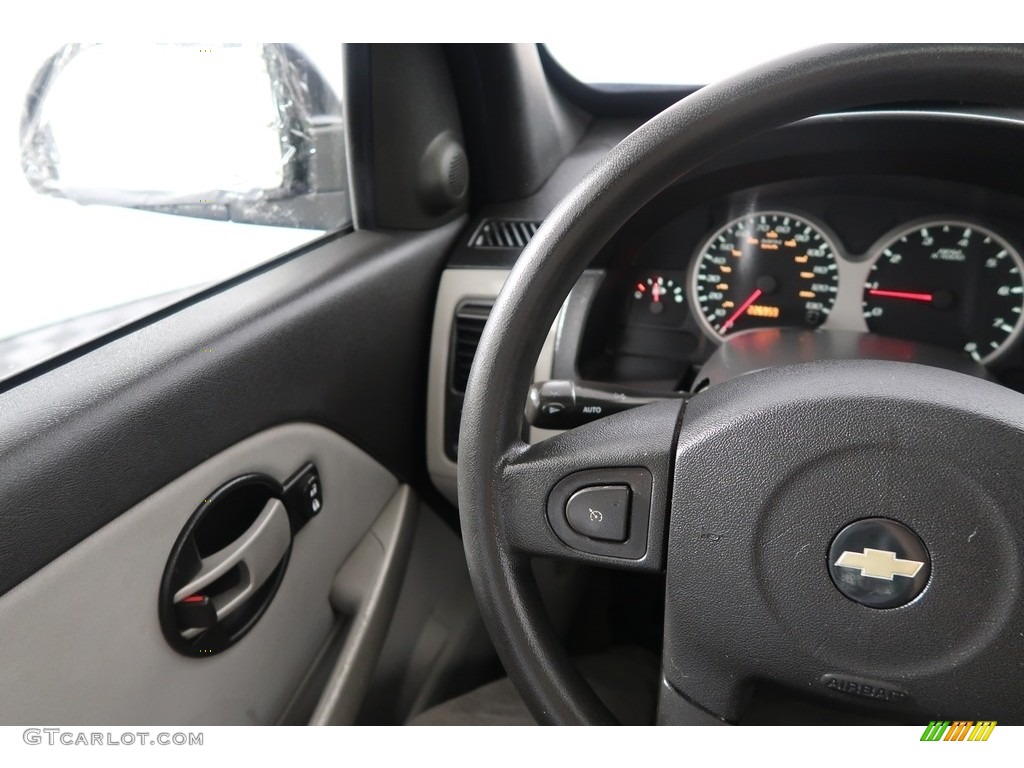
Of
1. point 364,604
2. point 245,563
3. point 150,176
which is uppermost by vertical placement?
point 150,176

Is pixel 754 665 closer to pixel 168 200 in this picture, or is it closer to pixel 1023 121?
pixel 1023 121

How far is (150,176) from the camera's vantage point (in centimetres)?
112

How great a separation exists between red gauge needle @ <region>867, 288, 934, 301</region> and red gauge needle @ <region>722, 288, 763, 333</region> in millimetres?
157

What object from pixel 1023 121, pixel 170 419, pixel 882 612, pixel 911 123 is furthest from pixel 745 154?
pixel 170 419

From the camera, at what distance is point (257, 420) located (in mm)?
976

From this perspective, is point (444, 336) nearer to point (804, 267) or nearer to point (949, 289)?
point (804, 267)

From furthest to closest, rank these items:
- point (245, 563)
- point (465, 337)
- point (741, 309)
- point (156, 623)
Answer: point (465, 337), point (741, 309), point (245, 563), point (156, 623)

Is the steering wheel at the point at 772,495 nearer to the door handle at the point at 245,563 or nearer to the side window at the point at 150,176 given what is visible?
the door handle at the point at 245,563

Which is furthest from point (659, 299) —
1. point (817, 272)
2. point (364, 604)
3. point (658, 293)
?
point (364, 604)

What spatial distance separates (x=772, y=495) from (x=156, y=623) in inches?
26.3

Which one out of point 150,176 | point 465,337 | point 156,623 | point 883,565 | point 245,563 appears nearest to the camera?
point 883,565

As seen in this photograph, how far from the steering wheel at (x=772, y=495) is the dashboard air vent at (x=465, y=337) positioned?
24.7 inches

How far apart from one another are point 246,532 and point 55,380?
29 cm

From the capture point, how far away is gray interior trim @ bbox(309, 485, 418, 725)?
114 centimetres
